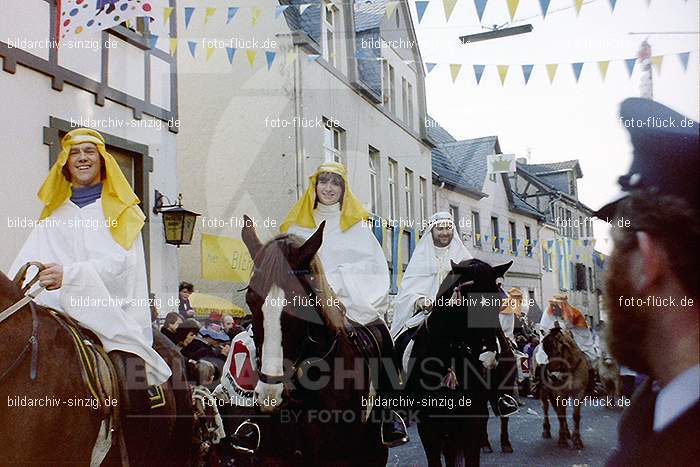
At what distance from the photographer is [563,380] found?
141 inches

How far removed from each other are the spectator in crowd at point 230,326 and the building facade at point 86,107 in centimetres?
32

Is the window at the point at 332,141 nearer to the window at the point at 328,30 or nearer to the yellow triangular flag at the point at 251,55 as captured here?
the window at the point at 328,30

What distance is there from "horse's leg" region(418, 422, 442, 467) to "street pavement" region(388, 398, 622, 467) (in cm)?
6

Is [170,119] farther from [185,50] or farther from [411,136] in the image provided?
[411,136]

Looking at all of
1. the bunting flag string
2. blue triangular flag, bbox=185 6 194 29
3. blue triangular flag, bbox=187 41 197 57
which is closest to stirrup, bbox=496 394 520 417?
the bunting flag string

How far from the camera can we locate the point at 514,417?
12.2ft

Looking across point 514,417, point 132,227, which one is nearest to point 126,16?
point 132,227

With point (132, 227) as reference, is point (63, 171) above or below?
above

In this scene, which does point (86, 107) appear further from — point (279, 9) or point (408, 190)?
point (408, 190)

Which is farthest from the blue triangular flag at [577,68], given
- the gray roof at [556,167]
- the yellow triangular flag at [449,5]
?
the yellow triangular flag at [449,5]

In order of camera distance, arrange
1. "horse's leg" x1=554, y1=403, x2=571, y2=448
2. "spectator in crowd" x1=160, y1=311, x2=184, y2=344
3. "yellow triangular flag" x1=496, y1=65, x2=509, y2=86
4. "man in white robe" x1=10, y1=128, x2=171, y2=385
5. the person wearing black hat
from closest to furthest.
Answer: the person wearing black hat < "man in white robe" x1=10, y1=128, x2=171, y2=385 < "horse's leg" x1=554, y1=403, x2=571, y2=448 < "spectator in crowd" x1=160, y1=311, x2=184, y2=344 < "yellow triangular flag" x1=496, y1=65, x2=509, y2=86

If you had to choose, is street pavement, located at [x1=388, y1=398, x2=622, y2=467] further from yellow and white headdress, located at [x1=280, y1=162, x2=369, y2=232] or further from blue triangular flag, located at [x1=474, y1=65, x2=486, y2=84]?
blue triangular flag, located at [x1=474, y1=65, x2=486, y2=84]

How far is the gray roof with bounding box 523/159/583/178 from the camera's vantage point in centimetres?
352

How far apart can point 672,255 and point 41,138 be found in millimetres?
2968
